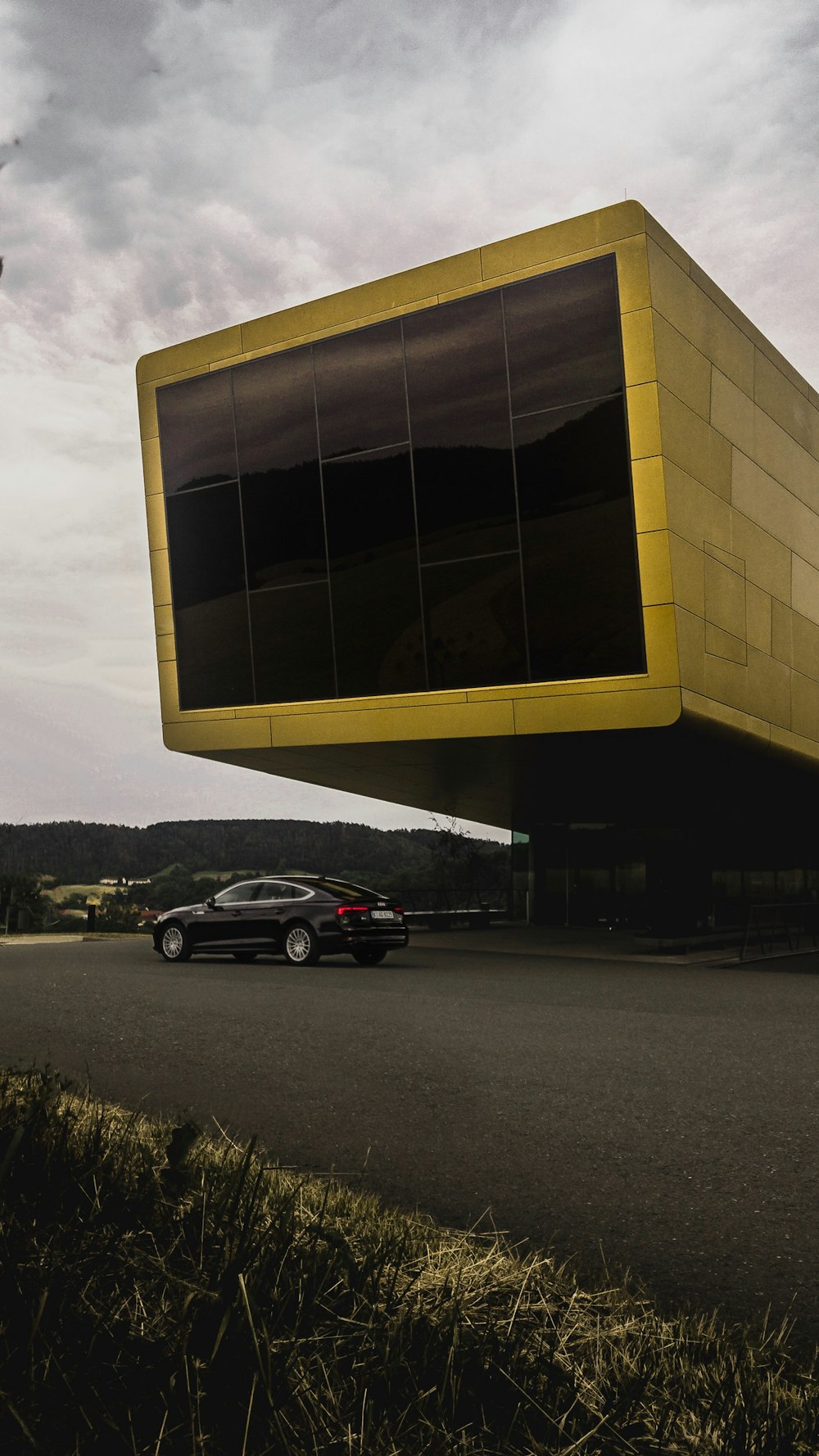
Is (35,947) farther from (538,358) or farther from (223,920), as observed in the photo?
(538,358)

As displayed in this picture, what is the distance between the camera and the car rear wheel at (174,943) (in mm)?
20953

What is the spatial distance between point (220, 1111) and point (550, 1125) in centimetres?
207

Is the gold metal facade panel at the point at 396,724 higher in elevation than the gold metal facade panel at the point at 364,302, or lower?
lower

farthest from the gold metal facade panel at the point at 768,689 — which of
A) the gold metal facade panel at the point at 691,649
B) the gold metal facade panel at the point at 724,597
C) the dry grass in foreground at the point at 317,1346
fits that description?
the dry grass in foreground at the point at 317,1346

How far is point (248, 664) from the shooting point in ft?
83.8

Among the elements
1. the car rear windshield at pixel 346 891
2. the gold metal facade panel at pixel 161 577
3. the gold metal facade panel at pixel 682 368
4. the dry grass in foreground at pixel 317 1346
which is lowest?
the dry grass in foreground at pixel 317 1346

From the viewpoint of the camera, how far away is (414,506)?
23.0m

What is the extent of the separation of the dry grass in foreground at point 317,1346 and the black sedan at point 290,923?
15240 mm

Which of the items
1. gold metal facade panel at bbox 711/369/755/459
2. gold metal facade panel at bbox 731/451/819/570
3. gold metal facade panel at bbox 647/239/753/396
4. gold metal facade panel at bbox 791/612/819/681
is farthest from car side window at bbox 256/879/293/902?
gold metal facade panel at bbox 791/612/819/681

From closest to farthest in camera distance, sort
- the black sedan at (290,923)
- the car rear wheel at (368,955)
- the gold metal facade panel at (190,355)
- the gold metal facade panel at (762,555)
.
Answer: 1. the black sedan at (290,923)
2. the car rear wheel at (368,955)
3. the gold metal facade panel at (762,555)
4. the gold metal facade panel at (190,355)

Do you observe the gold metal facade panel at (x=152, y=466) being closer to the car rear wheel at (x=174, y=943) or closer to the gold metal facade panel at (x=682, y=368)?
the car rear wheel at (x=174, y=943)

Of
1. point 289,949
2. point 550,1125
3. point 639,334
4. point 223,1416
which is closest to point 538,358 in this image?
point 639,334

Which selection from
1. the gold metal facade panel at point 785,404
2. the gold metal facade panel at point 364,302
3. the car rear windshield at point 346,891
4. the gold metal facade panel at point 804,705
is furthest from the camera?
the gold metal facade panel at point 804,705

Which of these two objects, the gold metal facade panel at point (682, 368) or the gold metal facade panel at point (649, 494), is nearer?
the gold metal facade panel at point (649, 494)
